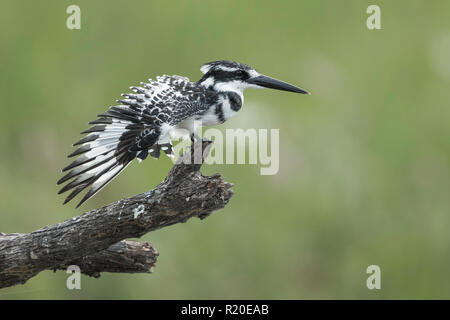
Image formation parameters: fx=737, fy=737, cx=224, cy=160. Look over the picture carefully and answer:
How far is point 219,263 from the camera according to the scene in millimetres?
3676

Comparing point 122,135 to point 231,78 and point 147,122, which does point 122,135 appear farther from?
point 231,78

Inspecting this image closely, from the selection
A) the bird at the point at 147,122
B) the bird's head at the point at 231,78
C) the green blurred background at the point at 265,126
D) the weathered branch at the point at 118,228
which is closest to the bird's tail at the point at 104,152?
the bird at the point at 147,122

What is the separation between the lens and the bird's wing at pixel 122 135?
7.38 ft

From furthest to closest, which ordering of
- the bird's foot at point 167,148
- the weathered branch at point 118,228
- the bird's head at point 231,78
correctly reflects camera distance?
the bird's head at point 231,78 < the bird's foot at point 167,148 < the weathered branch at point 118,228

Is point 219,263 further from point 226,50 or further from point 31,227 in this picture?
point 226,50

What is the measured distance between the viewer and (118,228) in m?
2.26

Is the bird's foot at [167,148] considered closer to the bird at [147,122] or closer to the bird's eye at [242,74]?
the bird at [147,122]

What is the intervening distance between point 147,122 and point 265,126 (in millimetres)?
1444

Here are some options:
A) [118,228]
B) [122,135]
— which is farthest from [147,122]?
[118,228]

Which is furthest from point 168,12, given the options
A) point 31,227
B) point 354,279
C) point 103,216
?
point 103,216

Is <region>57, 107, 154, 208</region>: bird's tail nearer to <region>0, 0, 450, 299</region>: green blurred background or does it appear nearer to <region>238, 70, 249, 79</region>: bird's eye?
<region>238, 70, 249, 79</region>: bird's eye

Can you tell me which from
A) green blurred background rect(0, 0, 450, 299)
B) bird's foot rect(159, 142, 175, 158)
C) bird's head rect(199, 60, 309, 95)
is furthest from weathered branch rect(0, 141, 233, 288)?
green blurred background rect(0, 0, 450, 299)

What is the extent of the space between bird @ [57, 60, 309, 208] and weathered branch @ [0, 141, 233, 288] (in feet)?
0.34

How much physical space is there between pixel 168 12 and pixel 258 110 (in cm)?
89
